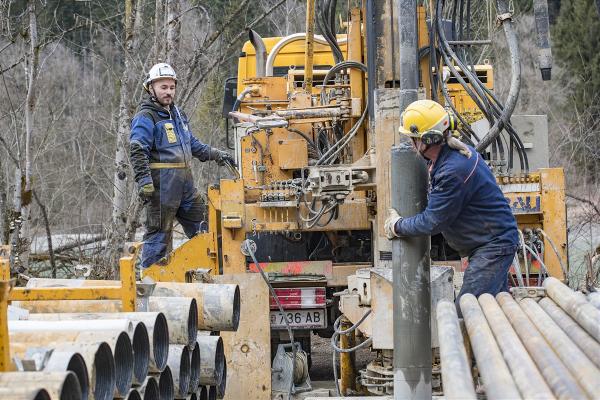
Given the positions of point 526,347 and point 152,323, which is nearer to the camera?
point 526,347

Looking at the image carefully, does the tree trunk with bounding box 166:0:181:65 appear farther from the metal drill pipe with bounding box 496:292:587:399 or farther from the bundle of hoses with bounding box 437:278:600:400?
the metal drill pipe with bounding box 496:292:587:399

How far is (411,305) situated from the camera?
689cm

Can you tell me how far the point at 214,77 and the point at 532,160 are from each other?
10.8 metres

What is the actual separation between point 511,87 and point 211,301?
113 inches

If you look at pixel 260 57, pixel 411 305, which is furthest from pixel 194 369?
pixel 260 57

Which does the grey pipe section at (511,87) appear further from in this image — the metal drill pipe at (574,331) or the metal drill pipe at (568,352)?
the metal drill pipe at (568,352)

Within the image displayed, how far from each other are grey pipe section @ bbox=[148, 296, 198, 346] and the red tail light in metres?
2.42

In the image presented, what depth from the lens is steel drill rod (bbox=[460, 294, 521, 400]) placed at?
160 inches

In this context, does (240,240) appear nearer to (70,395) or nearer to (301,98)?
(301,98)

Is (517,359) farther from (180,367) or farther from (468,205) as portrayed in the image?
(468,205)

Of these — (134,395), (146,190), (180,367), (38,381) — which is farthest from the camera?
(146,190)

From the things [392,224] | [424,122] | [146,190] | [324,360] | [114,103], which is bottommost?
[324,360]

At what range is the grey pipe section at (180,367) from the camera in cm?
704

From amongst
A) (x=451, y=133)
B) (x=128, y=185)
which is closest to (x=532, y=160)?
(x=451, y=133)
